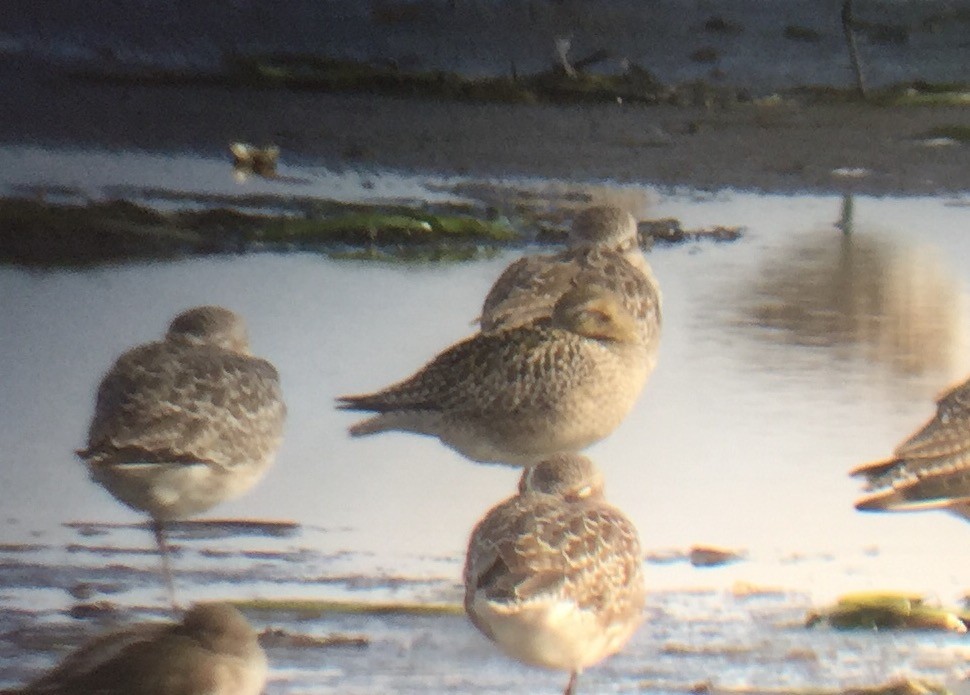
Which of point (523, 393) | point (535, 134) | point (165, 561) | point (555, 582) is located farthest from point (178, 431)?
point (535, 134)

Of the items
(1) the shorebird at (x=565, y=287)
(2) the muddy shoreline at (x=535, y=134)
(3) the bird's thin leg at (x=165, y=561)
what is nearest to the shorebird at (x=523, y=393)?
(1) the shorebird at (x=565, y=287)

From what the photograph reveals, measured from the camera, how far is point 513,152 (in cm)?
1036

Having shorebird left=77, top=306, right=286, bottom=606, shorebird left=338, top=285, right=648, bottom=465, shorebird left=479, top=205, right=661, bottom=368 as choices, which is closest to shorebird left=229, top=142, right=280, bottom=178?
shorebird left=479, top=205, right=661, bottom=368

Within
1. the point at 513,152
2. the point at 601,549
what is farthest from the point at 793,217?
the point at 601,549

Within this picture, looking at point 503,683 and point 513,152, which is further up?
point 513,152

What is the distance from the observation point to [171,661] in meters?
4.47

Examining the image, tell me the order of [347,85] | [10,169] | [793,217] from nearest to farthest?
[793,217] → [10,169] → [347,85]

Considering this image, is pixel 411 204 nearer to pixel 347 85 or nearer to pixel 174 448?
pixel 347 85

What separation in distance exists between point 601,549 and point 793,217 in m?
4.50

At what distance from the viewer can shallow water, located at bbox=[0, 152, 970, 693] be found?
530cm

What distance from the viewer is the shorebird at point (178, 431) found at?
19.0 ft

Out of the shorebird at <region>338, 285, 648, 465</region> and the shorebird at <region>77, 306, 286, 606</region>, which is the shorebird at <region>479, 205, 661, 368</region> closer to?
the shorebird at <region>338, 285, 648, 465</region>

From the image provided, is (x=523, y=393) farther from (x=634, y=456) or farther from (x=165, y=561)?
(x=165, y=561)

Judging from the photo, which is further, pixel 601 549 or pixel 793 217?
pixel 793 217
